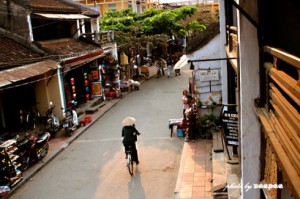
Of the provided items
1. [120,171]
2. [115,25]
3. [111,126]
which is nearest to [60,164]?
[120,171]

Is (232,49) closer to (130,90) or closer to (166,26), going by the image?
(130,90)

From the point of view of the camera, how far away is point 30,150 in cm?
1195

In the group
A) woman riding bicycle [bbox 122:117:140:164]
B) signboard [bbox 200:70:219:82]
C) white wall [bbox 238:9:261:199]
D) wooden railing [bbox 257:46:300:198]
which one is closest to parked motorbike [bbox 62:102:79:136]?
woman riding bicycle [bbox 122:117:140:164]

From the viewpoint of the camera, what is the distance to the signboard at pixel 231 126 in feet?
28.2

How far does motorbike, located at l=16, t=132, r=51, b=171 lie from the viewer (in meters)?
11.6

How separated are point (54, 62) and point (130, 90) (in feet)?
35.3

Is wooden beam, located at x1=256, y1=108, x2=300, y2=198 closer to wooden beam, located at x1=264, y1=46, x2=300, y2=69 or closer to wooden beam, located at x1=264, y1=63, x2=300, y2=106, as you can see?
wooden beam, located at x1=264, y1=63, x2=300, y2=106

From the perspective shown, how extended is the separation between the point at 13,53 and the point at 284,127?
1342 centimetres

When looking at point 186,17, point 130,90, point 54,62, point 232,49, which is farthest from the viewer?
point 186,17

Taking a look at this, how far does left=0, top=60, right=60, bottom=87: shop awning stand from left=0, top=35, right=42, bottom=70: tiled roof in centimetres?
30

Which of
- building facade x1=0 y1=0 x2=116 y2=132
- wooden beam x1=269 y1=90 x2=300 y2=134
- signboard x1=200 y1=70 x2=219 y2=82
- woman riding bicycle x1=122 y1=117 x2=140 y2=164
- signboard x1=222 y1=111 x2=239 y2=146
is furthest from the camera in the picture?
building facade x1=0 y1=0 x2=116 y2=132

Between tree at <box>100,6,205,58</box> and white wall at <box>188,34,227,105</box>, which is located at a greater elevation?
tree at <box>100,6,205,58</box>

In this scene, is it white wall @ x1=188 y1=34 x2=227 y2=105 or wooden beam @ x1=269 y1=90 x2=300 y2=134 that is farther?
white wall @ x1=188 y1=34 x2=227 y2=105

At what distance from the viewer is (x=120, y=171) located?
1148 centimetres
